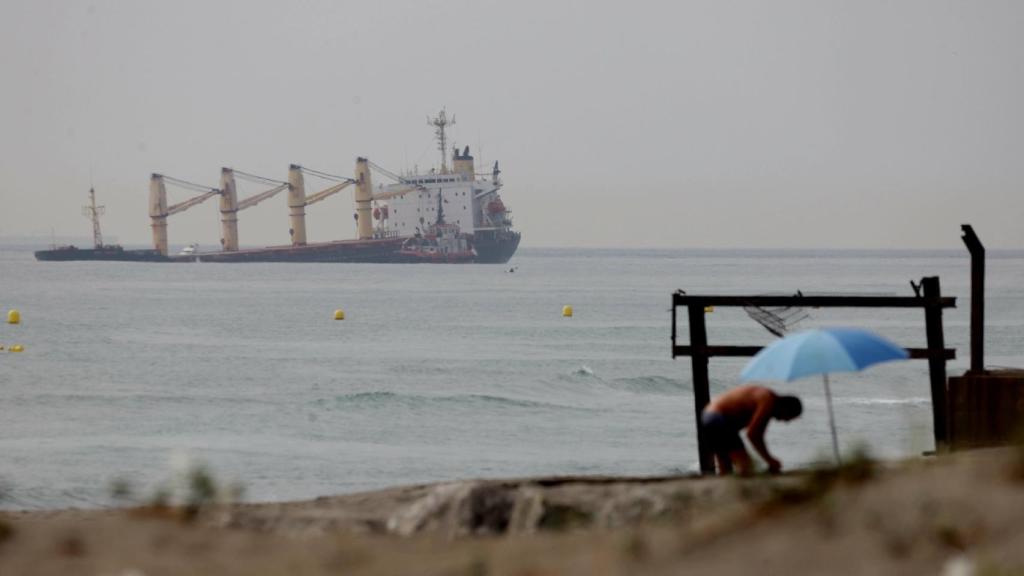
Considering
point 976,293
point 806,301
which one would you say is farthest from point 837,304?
point 976,293

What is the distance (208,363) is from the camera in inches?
1797

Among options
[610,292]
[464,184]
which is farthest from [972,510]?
[464,184]

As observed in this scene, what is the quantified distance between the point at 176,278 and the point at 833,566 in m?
136

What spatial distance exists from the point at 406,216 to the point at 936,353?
485 feet

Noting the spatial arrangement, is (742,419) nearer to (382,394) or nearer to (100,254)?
(382,394)

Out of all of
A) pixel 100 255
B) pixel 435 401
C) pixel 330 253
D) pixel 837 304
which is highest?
pixel 100 255

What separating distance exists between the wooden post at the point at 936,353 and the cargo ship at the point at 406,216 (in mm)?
141167

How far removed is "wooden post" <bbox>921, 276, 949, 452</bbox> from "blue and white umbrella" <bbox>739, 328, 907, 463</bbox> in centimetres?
475

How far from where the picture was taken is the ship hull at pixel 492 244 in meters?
157

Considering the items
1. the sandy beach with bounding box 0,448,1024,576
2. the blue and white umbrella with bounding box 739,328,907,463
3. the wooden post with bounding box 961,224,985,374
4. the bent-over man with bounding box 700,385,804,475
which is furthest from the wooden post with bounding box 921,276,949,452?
the sandy beach with bounding box 0,448,1024,576

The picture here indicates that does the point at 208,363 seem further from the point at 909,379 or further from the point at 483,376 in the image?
the point at 909,379

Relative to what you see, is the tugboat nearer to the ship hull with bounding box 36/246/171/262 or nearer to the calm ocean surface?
the ship hull with bounding box 36/246/171/262

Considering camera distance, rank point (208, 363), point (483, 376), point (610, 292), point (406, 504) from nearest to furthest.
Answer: point (406, 504) → point (483, 376) → point (208, 363) → point (610, 292)

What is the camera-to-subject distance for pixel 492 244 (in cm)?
15838
